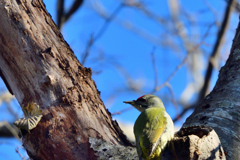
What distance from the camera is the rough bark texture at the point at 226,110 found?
9.72ft

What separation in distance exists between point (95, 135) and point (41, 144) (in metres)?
0.53

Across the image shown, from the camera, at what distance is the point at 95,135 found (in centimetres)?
274

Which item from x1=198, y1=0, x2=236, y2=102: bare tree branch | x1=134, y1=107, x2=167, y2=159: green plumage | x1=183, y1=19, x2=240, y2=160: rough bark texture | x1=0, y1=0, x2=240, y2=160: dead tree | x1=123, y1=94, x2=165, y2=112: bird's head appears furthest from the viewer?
x1=198, y1=0, x2=236, y2=102: bare tree branch

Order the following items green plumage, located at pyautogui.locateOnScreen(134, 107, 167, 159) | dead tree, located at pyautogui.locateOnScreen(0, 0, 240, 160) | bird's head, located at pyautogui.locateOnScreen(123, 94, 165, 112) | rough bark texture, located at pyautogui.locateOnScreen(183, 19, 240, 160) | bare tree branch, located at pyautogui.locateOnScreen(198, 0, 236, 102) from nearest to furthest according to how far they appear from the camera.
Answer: dead tree, located at pyautogui.locateOnScreen(0, 0, 240, 160)
green plumage, located at pyautogui.locateOnScreen(134, 107, 167, 159)
rough bark texture, located at pyautogui.locateOnScreen(183, 19, 240, 160)
bird's head, located at pyautogui.locateOnScreen(123, 94, 165, 112)
bare tree branch, located at pyautogui.locateOnScreen(198, 0, 236, 102)

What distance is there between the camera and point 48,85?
276 cm

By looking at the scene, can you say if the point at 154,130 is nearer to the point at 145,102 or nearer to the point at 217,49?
the point at 145,102

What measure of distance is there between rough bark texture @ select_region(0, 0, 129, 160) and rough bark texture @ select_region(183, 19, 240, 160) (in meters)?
1.10

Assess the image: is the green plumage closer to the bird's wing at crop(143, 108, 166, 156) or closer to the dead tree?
the bird's wing at crop(143, 108, 166, 156)

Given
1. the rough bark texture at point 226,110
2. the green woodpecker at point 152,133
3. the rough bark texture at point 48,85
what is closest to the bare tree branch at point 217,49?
the rough bark texture at point 226,110

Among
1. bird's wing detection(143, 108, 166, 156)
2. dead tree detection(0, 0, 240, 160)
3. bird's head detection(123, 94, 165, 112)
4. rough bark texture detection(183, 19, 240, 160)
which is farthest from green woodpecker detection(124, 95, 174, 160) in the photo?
bird's head detection(123, 94, 165, 112)

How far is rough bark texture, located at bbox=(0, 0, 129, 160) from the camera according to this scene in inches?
104

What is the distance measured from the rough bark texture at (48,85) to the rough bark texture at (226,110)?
3.61 ft

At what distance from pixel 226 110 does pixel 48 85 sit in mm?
2193

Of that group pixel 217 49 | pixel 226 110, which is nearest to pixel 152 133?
pixel 226 110
